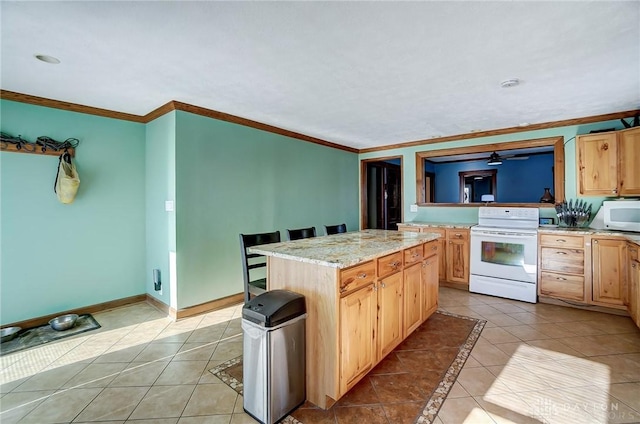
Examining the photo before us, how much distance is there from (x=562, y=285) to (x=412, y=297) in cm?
231

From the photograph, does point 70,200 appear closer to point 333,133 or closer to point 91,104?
point 91,104

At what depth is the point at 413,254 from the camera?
2.64m

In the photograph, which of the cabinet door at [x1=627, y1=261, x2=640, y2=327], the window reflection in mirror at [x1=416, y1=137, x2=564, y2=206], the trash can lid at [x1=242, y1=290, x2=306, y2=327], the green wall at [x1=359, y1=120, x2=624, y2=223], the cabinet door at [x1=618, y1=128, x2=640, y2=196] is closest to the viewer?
the trash can lid at [x1=242, y1=290, x2=306, y2=327]

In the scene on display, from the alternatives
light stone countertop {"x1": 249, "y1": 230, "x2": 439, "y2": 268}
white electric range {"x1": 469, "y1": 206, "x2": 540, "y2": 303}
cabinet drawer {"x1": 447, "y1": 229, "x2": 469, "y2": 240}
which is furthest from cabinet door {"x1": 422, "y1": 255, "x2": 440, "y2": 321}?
cabinet drawer {"x1": 447, "y1": 229, "x2": 469, "y2": 240}

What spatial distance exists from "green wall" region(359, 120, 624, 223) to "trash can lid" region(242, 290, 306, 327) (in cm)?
394

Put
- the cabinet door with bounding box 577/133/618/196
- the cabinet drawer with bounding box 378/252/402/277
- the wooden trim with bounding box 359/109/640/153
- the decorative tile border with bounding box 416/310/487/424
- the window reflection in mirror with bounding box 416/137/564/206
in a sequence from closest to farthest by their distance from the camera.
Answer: the decorative tile border with bounding box 416/310/487/424 < the cabinet drawer with bounding box 378/252/402/277 < the cabinet door with bounding box 577/133/618/196 < the wooden trim with bounding box 359/109/640/153 < the window reflection in mirror with bounding box 416/137/564/206

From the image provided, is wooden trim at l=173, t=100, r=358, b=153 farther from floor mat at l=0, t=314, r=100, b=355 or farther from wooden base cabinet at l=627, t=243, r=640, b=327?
wooden base cabinet at l=627, t=243, r=640, b=327

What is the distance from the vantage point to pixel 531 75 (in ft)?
8.29

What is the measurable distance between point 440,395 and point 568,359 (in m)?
1.30

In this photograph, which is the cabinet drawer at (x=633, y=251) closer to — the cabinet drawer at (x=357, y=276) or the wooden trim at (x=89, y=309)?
the cabinet drawer at (x=357, y=276)

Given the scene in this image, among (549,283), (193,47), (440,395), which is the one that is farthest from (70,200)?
(549,283)

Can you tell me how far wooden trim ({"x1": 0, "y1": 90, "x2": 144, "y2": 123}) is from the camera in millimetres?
2850

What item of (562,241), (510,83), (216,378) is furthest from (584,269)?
(216,378)

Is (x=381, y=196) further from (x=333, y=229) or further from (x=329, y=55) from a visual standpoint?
(x=329, y=55)
